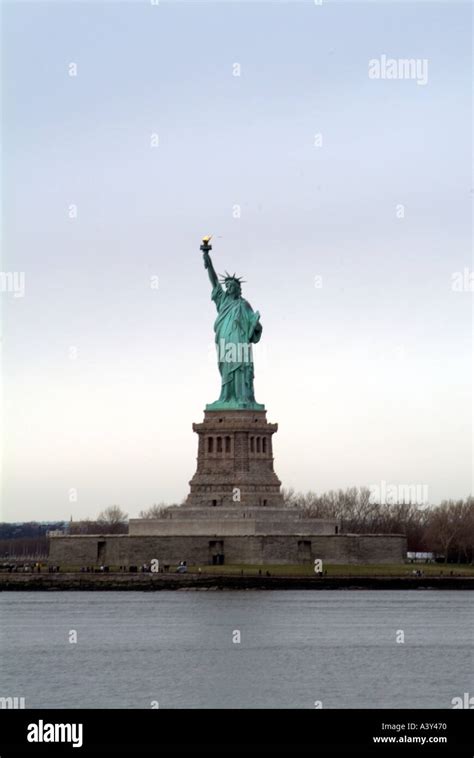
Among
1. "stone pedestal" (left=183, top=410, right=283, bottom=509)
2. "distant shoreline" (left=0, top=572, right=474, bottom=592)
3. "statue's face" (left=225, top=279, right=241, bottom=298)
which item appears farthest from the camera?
"statue's face" (left=225, top=279, right=241, bottom=298)

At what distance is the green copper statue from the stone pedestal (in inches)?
34.5

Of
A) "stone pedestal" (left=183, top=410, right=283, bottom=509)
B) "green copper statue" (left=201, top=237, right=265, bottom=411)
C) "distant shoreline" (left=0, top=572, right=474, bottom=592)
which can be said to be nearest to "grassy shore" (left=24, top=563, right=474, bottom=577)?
"distant shoreline" (left=0, top=572, right=474, bottom=592)

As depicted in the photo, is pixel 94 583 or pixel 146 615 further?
pixel 94 583

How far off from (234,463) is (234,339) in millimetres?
5858

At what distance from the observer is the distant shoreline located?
89.9m

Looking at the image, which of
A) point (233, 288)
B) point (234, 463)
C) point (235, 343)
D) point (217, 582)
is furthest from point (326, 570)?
point (233, 288)

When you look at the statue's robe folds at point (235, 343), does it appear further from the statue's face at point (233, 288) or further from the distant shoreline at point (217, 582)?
the distant shoreline at point (217, 582)

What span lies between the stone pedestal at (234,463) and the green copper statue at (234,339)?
2.88 ft

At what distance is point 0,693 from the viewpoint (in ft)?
175

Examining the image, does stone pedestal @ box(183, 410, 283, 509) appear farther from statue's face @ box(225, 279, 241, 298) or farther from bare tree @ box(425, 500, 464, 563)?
bare tree @ box(425, 500, 464, 563)

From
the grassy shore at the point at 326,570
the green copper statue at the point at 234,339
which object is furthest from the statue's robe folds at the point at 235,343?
the grassy shore at the point at 326,570
